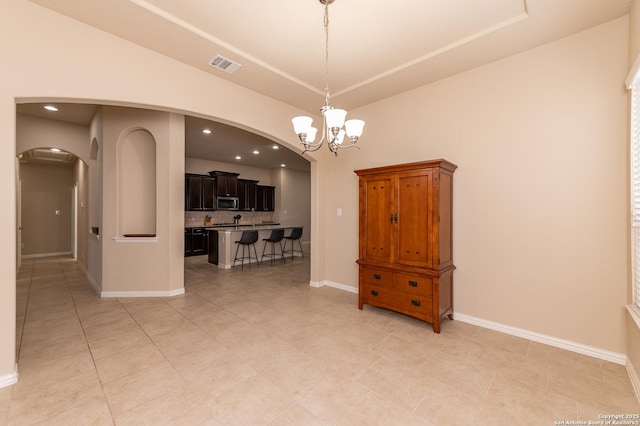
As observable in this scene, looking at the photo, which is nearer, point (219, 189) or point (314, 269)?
point (314, 269)

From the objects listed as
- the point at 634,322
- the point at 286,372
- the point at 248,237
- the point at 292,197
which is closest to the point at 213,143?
the point at 248,237

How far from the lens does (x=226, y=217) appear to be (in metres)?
9.29

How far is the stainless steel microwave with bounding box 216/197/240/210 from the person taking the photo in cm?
858

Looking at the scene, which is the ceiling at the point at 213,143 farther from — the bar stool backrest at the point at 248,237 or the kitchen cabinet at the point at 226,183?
the bar stool backrest at the point at 248,237

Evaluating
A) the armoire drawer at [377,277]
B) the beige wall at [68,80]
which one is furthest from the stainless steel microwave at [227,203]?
the armoire drawer at [377,277]

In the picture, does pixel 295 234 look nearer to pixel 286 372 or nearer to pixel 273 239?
pixel 273 239

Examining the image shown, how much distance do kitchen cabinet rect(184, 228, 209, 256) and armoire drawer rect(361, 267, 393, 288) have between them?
19.5ft

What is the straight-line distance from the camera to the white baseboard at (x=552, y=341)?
7.99ft

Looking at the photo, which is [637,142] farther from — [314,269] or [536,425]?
[314,269]

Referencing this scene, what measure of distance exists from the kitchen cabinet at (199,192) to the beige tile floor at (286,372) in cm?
463

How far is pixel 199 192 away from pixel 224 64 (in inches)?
227

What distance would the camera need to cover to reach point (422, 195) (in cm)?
310

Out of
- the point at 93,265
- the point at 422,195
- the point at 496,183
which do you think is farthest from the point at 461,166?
the point at 93,265

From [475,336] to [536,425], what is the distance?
1260 millimetres
